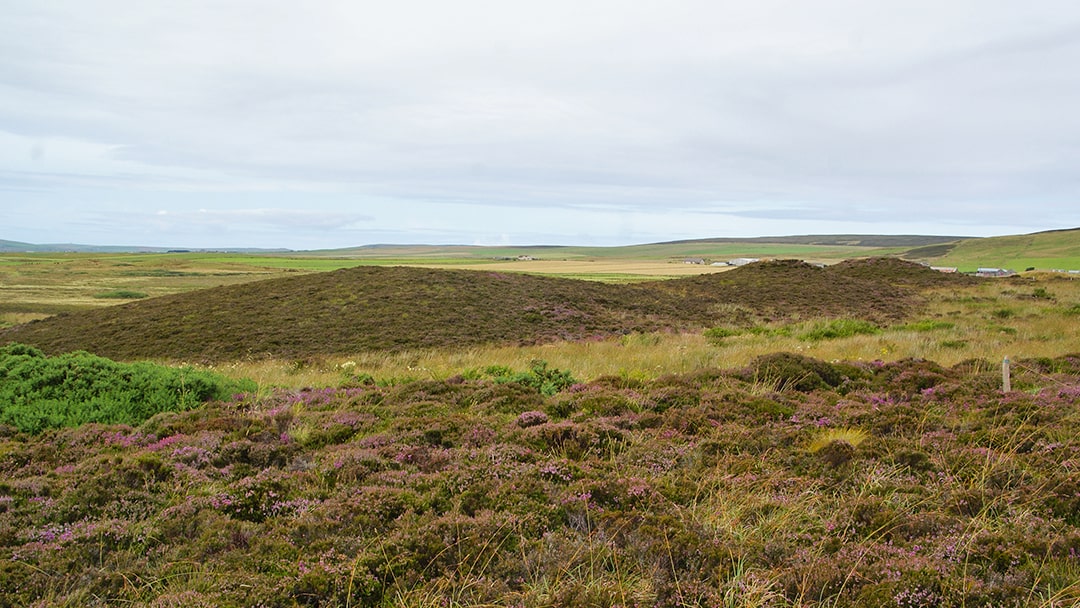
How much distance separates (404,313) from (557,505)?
18.2m

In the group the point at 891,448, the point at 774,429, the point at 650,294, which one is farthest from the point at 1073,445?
the point at 650,294

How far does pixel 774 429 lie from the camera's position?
7223 mm

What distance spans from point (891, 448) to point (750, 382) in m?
3.58

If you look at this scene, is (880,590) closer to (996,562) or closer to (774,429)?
(996,562)

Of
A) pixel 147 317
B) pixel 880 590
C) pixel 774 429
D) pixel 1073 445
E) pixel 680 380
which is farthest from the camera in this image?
pixel 147 317

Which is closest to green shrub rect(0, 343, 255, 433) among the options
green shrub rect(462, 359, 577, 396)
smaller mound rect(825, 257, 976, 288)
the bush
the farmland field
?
the farmland field

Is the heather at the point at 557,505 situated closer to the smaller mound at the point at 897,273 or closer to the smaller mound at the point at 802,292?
the smaller mound at the point at 802,292

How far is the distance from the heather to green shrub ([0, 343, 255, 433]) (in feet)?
2.07

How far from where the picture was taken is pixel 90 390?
350 inches

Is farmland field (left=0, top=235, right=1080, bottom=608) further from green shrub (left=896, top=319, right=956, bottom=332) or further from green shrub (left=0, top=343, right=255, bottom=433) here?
green shrub (left=896, top=319, right=956, bottom=332)

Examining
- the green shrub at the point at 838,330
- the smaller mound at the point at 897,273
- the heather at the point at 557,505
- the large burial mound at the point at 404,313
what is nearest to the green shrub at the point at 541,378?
the heather at the point at 557,505

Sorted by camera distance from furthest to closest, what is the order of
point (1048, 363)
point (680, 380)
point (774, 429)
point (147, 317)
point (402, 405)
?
point (147, 317) → point (1048, 363) → point (680, 380) → point (402, 405) → point (774, 429)

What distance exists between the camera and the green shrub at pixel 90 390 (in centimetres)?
804

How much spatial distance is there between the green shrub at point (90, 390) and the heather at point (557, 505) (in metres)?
0.63
